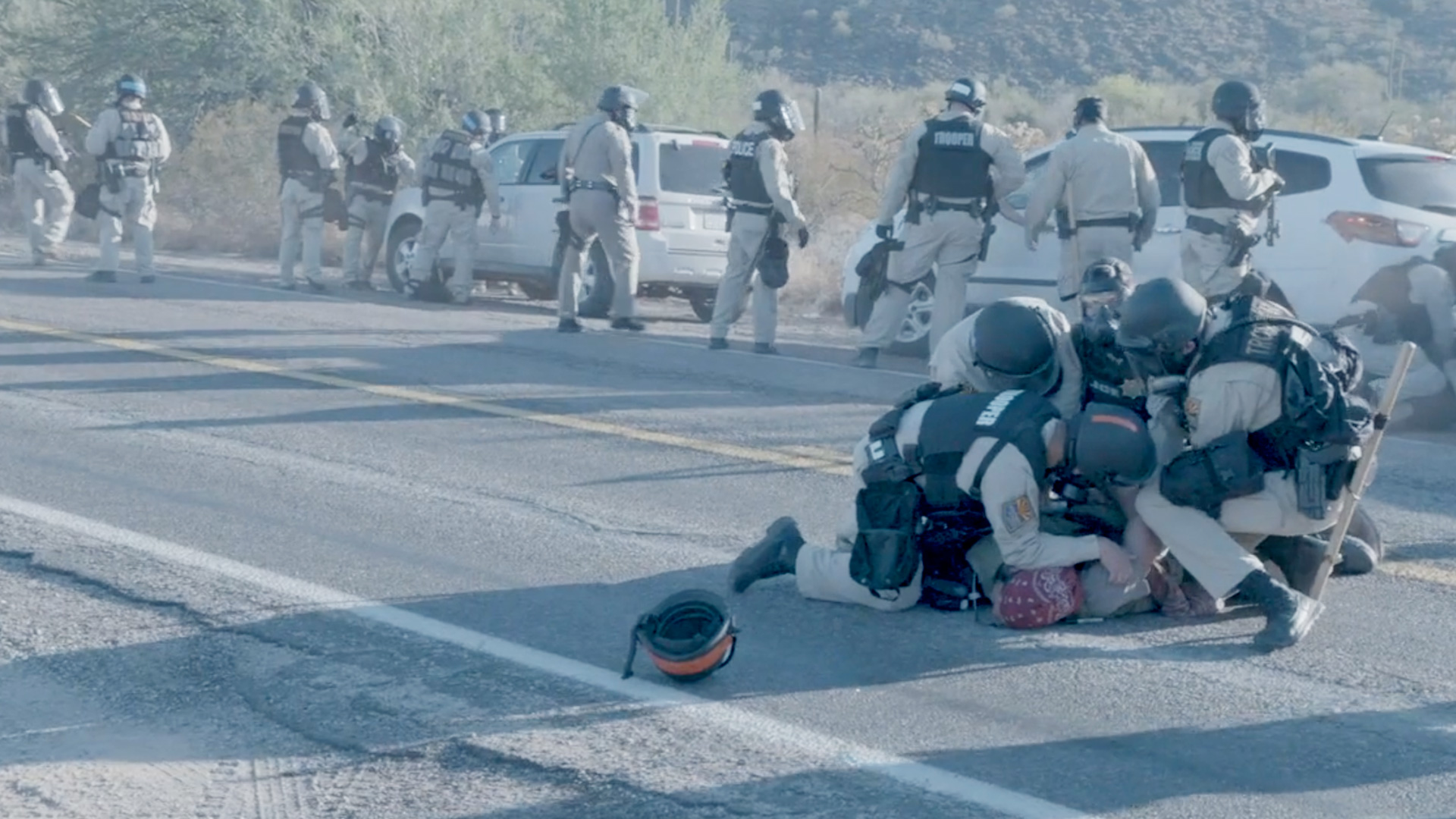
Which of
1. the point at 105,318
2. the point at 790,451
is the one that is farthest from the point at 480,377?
the point at 105,318

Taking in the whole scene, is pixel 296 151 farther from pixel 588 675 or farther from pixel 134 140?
pixel 588 675

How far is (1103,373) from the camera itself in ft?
21.7

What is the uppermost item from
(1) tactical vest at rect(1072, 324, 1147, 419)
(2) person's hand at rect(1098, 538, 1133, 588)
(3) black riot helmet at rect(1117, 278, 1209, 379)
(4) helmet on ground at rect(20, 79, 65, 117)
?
(4) helmet on ground at rect(20, 79, 65, 117)

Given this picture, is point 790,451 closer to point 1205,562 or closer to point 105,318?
point 1205,562

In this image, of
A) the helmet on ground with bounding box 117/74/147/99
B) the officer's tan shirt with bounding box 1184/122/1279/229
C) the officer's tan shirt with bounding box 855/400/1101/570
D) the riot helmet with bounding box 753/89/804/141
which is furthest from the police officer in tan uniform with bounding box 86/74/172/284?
the officer's tan shirt with bounding box 855/400/1101/570

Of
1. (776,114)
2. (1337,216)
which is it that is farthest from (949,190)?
(1337,216)

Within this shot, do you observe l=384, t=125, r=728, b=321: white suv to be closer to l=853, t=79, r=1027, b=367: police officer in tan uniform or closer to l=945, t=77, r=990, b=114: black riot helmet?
l=853, t=79, r=1027, b=367: police officer in tan uniform

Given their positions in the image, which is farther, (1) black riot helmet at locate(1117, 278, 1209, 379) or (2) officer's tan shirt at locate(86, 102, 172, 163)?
(2) officer's tan shirt at locate(86, 102, 172, 163)

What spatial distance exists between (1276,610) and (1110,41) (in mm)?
45100

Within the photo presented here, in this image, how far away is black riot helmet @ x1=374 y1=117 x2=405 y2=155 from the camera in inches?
728

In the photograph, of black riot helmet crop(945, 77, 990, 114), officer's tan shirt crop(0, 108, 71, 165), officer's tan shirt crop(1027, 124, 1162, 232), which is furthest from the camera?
officer's tan shirt crop(0, 108, 71, 165)

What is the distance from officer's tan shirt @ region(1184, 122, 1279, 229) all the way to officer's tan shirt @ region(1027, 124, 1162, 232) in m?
0.52

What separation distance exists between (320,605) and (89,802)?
1.77 metres

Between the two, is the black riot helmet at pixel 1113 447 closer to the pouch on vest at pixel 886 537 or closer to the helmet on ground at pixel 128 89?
the pouch on vest at pixel 886 537
